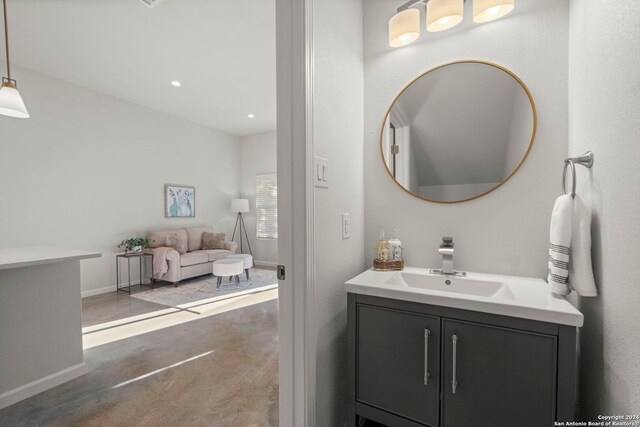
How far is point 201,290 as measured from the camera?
4.21m

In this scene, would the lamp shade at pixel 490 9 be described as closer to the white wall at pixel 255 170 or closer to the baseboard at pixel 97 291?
the white wall at pixel 255 170

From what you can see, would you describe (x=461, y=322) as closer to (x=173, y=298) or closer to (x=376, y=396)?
(x=376, y=396)

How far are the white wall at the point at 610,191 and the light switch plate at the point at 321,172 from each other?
93 cm

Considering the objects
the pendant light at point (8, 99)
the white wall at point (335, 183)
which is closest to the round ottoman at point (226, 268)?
the pendant light at point (8, 99)

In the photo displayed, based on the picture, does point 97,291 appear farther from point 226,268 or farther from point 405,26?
point 405,26

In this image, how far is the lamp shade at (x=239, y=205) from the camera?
20.3ft

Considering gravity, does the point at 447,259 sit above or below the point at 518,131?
below

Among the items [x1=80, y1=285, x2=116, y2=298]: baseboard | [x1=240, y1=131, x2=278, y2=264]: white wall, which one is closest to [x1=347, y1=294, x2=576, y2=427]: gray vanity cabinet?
[x1=80, y1=285, x2=116, y2=298]: baseboard

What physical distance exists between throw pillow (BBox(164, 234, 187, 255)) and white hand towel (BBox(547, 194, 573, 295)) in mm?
4905

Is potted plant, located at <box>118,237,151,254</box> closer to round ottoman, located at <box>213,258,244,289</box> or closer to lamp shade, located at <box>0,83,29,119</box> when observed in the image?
round ottoman, located at <box>213,258,244,289</box>

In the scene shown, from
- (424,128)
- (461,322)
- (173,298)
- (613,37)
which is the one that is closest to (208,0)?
(424,128)

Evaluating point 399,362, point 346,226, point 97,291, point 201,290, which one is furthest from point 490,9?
point 97,291

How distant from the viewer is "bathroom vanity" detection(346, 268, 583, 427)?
34.8 inches

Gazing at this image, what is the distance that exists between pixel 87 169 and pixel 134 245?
1.28m
